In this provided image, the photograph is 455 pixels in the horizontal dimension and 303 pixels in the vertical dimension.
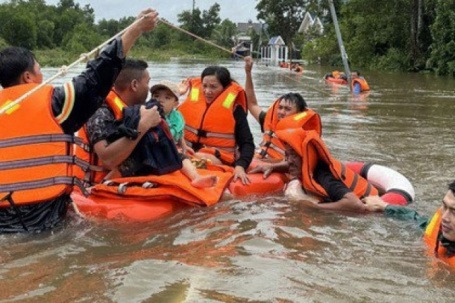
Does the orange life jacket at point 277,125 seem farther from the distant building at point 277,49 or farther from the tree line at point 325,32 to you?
the distant building at point 277,49

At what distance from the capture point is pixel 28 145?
3725 millimetres

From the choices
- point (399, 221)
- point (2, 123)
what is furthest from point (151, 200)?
point (399, 221)

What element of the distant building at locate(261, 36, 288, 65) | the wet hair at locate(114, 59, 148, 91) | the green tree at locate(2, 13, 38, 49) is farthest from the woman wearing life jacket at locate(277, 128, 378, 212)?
the distant building at locate(261, 36, 288, 65)

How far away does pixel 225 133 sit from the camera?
6117 mm

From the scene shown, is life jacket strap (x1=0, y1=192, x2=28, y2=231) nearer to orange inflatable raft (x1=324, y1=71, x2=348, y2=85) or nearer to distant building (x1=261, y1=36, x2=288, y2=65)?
orange inflatable raft (x1=324, y1=71, x2=348, y2=85)

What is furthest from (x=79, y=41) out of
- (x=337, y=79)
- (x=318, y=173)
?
(x=318, y=173)

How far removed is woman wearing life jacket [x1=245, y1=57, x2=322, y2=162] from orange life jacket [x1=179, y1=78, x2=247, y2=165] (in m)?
0.36

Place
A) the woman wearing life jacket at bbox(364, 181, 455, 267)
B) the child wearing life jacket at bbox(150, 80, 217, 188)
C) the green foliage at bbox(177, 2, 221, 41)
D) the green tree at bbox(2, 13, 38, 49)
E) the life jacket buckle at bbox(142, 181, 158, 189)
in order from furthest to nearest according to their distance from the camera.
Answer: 1. the green foliage at bbox(177, 2, 221, 41)
2. the green tree at bbox(2, 13, 38, 49)
3. the child wearing life jacket at bbox(150, 80, 217, 188)
4. the life jacket buckle at bbox(142, 181, 158, 189)
5. the woman wearing life jacket at bbox(364, 181, 455, 267)

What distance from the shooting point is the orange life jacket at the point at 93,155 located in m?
4.55

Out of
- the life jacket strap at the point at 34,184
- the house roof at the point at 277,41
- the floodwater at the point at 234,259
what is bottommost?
the floodwater at the point at 234,259

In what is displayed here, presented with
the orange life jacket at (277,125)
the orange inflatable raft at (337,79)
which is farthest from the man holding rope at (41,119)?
the orange inflatable raft at (337,79)

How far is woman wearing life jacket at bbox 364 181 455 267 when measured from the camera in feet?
11.7

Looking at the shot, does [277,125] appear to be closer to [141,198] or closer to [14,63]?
[141,198]

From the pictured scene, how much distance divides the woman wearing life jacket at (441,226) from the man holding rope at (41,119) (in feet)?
7.02
